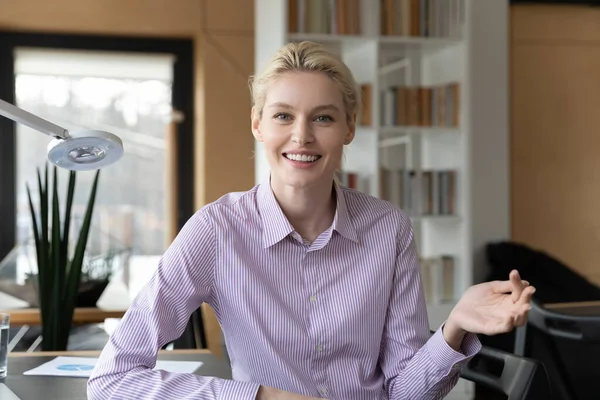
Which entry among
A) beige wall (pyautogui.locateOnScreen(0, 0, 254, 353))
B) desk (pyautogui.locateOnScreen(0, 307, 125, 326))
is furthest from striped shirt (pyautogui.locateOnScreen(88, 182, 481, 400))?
beige wall (pyautogui.locateOnScreen(0, 0, 254, 353))

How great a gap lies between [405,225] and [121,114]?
4356mm

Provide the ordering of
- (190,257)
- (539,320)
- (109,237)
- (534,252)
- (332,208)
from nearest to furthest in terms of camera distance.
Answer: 1. (190,257)
2. (332,208)
3. (539,320)
4. (534,252)
5. (109,237)

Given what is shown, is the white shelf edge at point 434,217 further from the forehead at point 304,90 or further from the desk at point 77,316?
the forehead at point 304,90

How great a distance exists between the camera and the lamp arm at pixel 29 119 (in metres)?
1.76

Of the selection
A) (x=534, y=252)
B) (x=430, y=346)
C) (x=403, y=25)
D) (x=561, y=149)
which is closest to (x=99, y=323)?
(x=430, y=346)

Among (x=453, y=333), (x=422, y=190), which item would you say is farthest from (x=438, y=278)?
(x=453, y=333)

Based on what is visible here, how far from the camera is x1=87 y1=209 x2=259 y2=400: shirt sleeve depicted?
159 centimetres

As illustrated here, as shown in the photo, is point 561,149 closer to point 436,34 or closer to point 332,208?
point 436,34

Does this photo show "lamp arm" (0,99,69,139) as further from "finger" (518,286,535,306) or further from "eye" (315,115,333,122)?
"finger" (518,286,535,306)

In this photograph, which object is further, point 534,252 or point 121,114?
point 121,114

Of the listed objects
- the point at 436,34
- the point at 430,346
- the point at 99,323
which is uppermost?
the point at 436,34

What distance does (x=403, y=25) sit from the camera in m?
4.84

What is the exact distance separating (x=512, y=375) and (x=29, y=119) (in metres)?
1.06

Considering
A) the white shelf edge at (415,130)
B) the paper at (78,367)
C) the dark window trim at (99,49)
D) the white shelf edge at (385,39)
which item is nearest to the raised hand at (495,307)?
the paper at (78,367)
